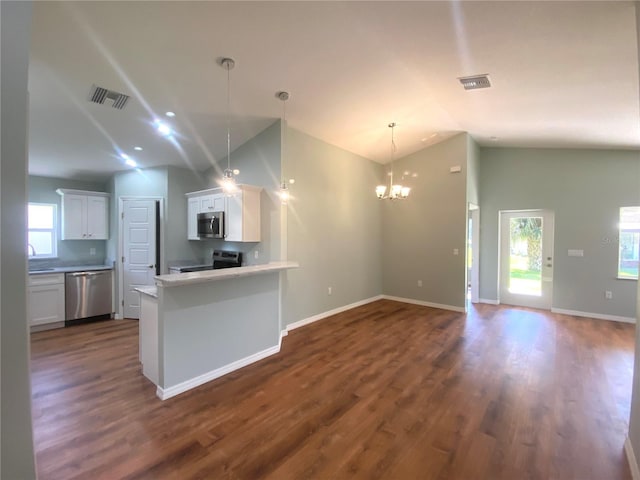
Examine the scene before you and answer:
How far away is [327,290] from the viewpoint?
Result: 539cm

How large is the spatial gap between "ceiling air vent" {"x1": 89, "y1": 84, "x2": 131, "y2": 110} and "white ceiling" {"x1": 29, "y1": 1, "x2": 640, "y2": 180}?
0.08 m

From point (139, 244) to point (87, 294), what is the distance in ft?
3.80

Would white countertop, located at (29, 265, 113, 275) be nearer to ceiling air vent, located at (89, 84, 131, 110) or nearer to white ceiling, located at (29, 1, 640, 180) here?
white ceiling, located at (29, 1, 640, 180)

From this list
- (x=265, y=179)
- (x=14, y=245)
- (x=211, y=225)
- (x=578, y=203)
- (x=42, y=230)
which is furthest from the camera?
(x=578, y=203)

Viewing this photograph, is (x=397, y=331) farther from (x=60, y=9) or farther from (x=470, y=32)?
(x=60, y=9)

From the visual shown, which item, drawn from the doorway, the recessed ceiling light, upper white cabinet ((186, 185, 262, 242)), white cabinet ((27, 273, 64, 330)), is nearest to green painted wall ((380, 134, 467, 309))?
upper white cabinet ((186, 185, 262, 242))

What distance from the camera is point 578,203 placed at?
5535 mm

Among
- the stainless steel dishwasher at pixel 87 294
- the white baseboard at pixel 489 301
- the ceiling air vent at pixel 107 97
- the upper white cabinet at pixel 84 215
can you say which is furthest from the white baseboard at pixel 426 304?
the upper white cabinet at pixel 84 215

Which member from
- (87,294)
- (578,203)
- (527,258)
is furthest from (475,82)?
(87,294)

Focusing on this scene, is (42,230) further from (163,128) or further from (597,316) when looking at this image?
(597,316)

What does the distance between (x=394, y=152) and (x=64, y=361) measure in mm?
6262

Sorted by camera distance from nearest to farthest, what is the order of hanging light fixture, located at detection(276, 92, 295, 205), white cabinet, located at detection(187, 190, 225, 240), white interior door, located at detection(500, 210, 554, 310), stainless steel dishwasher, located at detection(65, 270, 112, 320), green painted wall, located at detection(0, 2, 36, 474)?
green painted wall, located at detection(0, 2, 36, 474) → hanging light fixture, located at detection(276, 92, 295, 205) → white cabinet, located at detection(187, 190, 225, 240) → stainless steel dishwasher, located at detection(65, 270, 112, 320) → white interior door, located at detection(500, 210, 554, 310)

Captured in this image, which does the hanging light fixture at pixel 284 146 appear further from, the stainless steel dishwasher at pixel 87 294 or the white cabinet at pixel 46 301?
the white cabinet at pixel 46 301

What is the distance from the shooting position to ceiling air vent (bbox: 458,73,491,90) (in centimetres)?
323
